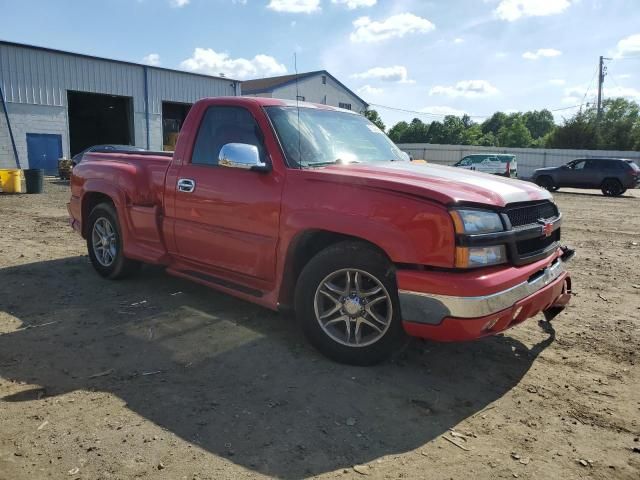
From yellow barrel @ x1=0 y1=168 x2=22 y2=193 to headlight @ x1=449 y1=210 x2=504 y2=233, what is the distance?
55.7 feet

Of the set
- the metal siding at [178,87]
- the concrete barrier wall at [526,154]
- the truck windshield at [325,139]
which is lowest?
the truck windshield at [325,139]

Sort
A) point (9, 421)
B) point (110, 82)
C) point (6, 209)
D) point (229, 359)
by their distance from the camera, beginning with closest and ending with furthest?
1. point (9, 421)
2. point (229, 359)
3. point (6, 209)
4. point (110, 82)

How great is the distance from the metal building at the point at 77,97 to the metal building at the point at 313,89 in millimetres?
10712

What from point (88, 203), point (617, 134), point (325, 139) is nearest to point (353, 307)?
point (325, 139)

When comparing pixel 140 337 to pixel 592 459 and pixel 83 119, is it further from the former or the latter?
pixel 83 119

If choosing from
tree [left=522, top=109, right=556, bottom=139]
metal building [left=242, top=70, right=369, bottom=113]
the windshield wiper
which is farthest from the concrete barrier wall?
tree [left=522, top=109, right=556, bottom=139]

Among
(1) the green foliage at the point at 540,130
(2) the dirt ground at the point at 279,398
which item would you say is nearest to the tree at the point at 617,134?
(1) the green foliage at the point at 540,130

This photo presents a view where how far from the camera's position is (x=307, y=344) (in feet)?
13.5

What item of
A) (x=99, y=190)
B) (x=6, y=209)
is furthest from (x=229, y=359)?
(x=6, y=209)

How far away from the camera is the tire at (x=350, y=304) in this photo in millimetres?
3461

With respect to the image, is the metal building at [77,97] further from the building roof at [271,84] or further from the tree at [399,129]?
the tree at [399,129]

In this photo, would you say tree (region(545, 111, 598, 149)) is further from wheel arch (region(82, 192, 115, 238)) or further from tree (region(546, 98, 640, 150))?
wheel arch (region(82, 192, 115, 238))

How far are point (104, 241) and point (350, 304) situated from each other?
3.53 meters

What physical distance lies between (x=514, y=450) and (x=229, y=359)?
6.65ft
